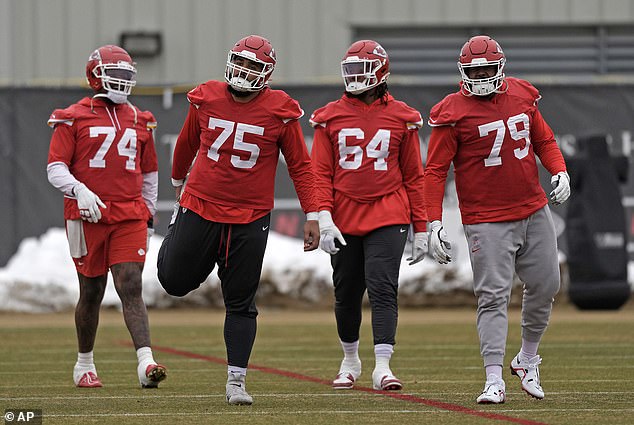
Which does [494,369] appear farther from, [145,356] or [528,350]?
[145,356]

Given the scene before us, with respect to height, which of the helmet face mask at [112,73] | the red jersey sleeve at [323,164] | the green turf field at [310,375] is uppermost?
the helmet face mask at [112,73]

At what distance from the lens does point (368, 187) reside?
8.92 meters

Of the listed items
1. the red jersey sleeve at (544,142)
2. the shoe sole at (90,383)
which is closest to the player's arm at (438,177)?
the red jersey sleeve at (544,142)

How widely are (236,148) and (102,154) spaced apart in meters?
1.69

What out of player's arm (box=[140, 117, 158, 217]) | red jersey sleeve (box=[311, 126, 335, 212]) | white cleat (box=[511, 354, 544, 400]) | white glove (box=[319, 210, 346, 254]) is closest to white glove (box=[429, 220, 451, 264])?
white glove (box=[319, 210, 346, 254])

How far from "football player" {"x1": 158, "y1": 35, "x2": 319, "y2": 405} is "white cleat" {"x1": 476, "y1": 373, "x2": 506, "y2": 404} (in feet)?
3.96

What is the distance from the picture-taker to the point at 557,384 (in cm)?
888

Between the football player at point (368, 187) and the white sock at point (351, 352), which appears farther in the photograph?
the white sock at point (351, 352)

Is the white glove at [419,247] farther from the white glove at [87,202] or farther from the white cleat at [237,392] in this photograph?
the white glove at [87,202]

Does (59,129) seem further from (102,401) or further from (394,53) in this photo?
(394,53)

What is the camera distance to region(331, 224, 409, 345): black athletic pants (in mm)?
8727

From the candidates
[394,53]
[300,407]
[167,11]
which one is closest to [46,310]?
[167,11]

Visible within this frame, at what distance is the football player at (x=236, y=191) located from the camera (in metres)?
7.80

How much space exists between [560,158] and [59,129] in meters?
3.24
